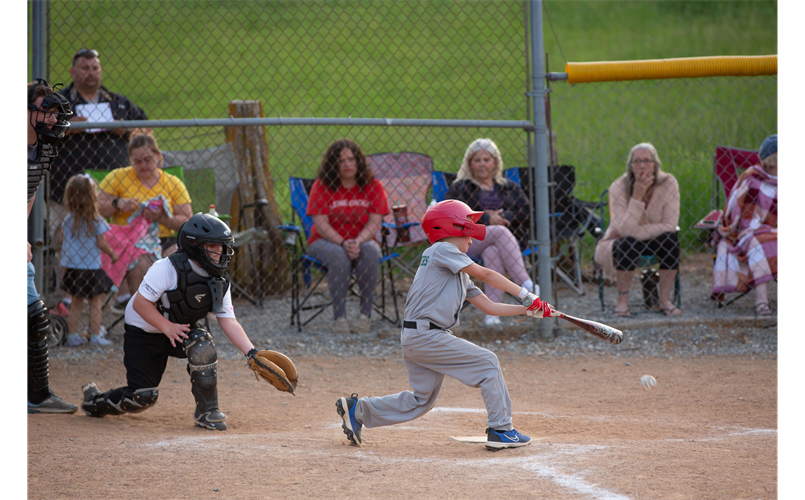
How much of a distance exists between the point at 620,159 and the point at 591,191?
6.24 feet

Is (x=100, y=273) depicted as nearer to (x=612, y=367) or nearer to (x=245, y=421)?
(x=245, y=421)

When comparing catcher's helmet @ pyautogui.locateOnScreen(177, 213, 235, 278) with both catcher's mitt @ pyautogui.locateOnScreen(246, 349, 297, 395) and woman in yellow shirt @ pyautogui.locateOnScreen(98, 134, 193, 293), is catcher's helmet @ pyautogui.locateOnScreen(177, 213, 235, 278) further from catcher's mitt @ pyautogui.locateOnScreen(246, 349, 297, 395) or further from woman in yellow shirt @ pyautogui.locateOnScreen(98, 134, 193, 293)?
woman in yellow shirt @ pyautogui.locateOnScreen(98, 134, 193, 293)

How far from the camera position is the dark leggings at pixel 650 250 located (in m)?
5.99

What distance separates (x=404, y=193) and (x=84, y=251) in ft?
10.3

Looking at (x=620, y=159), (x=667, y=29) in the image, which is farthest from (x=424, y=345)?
(x=667, y=29)

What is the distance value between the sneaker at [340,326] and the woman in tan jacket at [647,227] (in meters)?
2.37

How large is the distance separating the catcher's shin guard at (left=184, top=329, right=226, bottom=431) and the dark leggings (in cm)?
376

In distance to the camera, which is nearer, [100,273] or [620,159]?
[100,273]

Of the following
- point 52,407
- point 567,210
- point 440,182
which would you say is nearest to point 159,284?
point 52,407

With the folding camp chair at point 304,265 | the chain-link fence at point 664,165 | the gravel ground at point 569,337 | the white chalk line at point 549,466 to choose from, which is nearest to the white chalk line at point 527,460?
the white chalk line at point 549,466

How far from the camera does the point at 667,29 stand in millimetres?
19453

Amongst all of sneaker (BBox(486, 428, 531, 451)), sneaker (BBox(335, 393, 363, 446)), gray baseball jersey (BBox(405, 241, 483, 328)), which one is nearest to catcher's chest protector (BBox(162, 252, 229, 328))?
sneaker (BBox(335, 393, 363, 446))

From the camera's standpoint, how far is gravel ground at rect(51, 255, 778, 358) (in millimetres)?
5430

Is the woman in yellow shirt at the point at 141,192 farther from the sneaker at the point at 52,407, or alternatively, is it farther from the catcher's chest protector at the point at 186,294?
the catcher's chest protector at the point at 186,294
